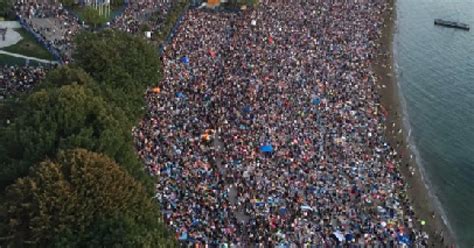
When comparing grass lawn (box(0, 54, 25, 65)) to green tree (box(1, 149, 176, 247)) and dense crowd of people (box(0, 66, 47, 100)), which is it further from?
green tree (box(1, 149, 176, 247))

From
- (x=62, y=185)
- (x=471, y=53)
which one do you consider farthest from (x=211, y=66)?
(x=471, y=53)

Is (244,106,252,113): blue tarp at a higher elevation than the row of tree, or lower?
lower

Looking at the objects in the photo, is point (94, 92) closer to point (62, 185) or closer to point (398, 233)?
point (62, 185)

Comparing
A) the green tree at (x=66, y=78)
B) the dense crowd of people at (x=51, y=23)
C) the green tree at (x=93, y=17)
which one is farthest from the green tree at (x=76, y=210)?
the green tree at (x=93, y=17)

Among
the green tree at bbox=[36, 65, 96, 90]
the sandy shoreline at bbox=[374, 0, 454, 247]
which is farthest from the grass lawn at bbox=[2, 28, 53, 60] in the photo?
the sandy shoreline at bbox=[374, 0, 454, 247]

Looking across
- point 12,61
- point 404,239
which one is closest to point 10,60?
point 12,61
